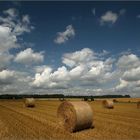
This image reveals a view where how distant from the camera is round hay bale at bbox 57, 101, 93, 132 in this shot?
15188 mm

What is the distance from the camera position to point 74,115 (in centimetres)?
1548

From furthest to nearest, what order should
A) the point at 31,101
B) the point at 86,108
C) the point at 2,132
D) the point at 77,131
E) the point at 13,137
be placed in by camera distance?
the point at 31,101
the point at 86,108
the point at 77,131
the point at 2,132
the point at 13,137

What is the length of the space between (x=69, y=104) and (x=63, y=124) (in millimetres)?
1301

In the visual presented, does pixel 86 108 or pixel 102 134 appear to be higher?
pixel 86 108

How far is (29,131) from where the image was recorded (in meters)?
14.2

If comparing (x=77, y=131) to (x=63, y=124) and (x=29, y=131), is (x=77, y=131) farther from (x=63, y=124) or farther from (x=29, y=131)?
(x=29, y=131)

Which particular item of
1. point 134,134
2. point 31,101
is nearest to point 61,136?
point 134,134

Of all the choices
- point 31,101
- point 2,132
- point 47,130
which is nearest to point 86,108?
point 47,130

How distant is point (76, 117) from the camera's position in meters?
15.2

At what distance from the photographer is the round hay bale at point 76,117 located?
A: 1519 centimetres

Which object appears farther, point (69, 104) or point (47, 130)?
point (69, 104)

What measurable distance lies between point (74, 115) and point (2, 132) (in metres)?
4.08

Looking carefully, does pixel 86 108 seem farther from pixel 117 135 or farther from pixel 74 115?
pixel 117 135

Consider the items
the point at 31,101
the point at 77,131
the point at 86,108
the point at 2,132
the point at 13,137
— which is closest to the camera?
the point at 13,137
